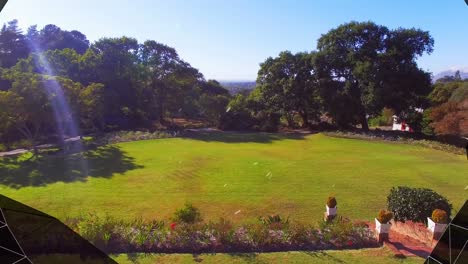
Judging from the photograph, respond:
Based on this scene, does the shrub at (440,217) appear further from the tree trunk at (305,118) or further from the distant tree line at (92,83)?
the tree trunk at (305,118)

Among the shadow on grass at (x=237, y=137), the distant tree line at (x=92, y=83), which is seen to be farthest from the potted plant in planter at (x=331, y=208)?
the shadow on grass at (x=237, y=137)

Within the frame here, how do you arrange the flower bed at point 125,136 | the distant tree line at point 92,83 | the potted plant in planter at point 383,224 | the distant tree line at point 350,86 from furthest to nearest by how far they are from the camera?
the distant tree line at point 350,86, the flower bed at point 125,136, the distant tree line at point 92,83, the potted plant in planter at point 383,224

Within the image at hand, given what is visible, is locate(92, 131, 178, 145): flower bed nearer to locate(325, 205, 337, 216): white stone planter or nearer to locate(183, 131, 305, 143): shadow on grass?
locate(183, 131, 305, 143): shadow on grass

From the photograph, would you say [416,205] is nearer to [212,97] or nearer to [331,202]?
[331,202]

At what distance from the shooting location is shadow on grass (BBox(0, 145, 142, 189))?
9.34m

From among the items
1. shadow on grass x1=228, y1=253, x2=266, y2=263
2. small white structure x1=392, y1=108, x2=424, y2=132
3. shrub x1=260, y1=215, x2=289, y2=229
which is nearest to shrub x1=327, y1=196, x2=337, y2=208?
shrub x1=260, y1=215, x2=289, y2=229

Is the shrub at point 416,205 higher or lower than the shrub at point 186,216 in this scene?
higher

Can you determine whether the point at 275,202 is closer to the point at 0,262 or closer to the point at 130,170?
the point at 130,170

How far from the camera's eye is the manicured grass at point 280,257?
193 inches

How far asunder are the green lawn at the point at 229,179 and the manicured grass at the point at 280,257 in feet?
6.07

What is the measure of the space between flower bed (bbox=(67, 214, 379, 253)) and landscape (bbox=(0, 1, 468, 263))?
2cm
